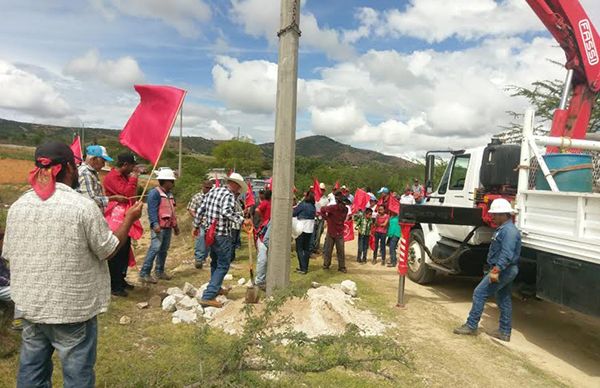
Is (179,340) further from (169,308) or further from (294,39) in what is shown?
(294,39)

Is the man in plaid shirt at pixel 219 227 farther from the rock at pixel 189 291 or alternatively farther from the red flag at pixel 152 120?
Answer: the red flag at pixel 152 120

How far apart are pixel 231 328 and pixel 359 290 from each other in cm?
275

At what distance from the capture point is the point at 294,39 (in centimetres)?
568

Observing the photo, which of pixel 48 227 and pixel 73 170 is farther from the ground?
pixel 73 170

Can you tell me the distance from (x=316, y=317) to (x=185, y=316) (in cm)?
161

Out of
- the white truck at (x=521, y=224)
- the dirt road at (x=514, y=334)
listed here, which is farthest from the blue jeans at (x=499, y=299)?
the white truck at (x=521, y=224)

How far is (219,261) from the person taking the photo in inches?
229

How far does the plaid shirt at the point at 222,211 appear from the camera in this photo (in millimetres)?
5703

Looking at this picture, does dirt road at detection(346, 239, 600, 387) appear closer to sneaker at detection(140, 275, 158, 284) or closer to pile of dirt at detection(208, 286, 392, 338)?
pile of dirt at detection(208, 286, 392, 338)

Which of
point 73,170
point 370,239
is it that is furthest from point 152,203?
point 370,239

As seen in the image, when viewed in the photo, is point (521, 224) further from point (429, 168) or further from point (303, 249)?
point (303, 249)

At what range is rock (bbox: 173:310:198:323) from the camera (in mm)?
5371

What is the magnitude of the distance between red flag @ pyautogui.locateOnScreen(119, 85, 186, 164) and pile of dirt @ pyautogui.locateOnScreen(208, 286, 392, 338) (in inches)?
90.1

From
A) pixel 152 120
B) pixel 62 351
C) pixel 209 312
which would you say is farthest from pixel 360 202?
pixel 62 351
